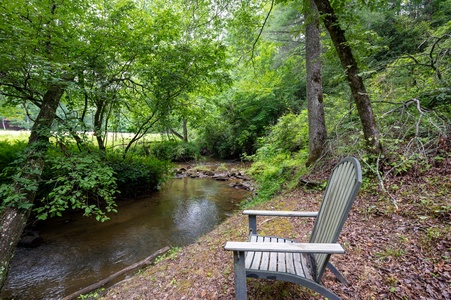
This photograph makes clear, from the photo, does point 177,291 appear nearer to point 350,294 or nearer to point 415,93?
point 350,294

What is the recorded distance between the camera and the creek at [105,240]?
335 cm

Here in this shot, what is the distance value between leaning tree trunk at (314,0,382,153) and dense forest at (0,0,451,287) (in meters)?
0.02

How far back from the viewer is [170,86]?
5.47 meters

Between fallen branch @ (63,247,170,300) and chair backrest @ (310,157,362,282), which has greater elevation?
chair backrest @ (310,157,362,282)

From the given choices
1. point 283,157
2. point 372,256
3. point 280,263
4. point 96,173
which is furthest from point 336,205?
point 283,157

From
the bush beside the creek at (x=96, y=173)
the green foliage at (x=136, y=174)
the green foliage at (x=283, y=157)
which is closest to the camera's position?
the bush beside the creek at (x=96, y=173)

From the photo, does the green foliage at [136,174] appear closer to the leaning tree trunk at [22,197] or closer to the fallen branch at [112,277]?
the leaning tree trunk at [22,197]

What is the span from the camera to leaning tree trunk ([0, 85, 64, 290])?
112 inches

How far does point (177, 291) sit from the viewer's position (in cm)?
218

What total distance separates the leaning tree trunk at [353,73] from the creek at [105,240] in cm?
396

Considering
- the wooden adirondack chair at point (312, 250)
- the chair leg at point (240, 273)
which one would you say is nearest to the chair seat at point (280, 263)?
the wooden adirondack chair at point (312, 250)

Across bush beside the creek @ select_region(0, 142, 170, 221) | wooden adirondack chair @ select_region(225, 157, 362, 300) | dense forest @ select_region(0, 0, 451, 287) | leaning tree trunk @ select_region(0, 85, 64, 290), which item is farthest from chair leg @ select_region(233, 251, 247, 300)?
leaning tree trunk @ select_region(0, 85, 64, 290)

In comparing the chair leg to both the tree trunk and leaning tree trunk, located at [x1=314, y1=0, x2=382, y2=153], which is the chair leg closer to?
leaning tree trunk, located at [x1=314, y1=0, x2=382, y2=153]

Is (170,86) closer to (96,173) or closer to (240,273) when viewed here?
(96,173)
